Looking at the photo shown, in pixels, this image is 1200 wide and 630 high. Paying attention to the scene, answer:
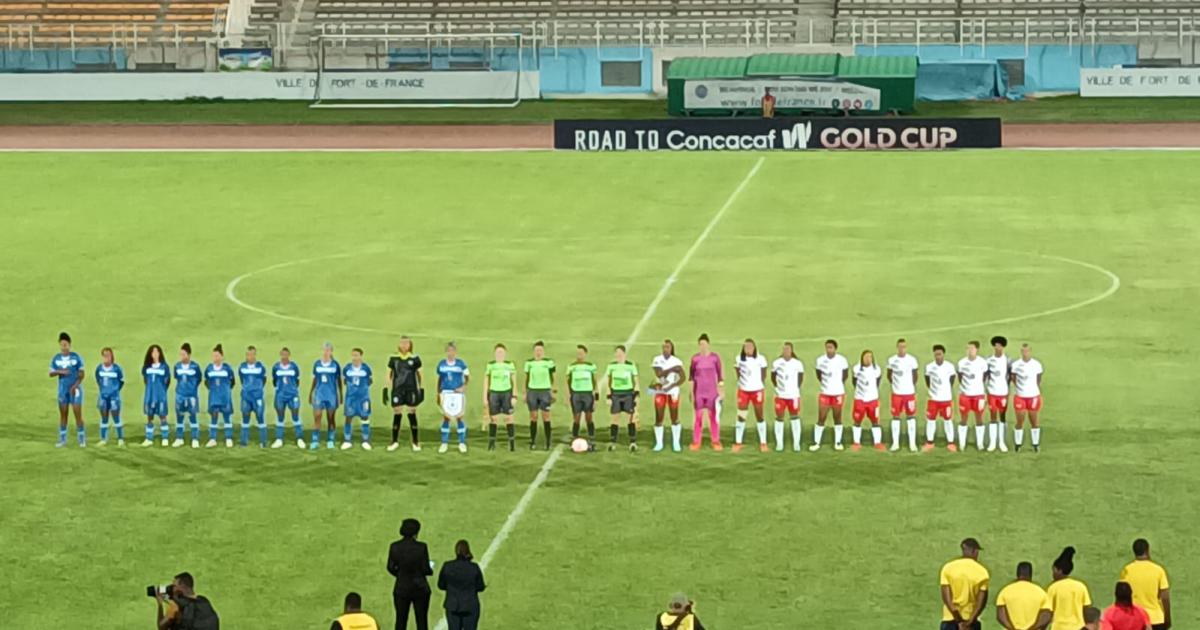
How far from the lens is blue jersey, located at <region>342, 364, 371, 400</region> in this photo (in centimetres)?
2595

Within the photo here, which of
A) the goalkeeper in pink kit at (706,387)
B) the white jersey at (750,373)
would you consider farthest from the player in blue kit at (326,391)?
the white jersey at (750,373)

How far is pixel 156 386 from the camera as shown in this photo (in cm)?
2622

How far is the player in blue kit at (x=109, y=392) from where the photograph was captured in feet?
86.3

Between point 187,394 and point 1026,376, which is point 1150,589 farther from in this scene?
point 187,394

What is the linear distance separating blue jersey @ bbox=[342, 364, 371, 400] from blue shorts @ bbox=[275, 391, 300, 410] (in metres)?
0.71

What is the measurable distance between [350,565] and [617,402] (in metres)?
5.53

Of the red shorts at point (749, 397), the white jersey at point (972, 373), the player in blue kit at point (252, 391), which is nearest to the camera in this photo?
the white jersey at point (972, 373)

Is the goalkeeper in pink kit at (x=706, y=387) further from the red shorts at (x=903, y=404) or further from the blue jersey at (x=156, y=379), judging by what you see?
the blue jersey at (x=156, y=379)

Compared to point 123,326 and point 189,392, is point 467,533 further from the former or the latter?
point 123,326

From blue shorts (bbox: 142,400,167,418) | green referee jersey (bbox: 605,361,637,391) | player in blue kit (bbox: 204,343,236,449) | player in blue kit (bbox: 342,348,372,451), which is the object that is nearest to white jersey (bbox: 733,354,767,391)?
green referee jersey (bbox: 605,361,637,391)

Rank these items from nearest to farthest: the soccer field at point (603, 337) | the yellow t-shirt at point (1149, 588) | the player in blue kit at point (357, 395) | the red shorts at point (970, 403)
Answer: the yellow t-shirt at point (1149, 588) → the soccer field at point (603, 337) → the red shorts at point (970, 403) → the player in blue kit at point (357, 395)

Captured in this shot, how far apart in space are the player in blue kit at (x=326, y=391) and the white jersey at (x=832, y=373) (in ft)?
20.0

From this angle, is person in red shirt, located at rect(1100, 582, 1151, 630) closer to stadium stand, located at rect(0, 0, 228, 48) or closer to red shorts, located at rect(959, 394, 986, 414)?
red shorts, located at rect(959, 394, 986, 414)

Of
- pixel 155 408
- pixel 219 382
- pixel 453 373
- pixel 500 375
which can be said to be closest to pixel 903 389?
pixel 500 375
